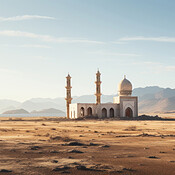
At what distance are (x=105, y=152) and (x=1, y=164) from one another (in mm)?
4505

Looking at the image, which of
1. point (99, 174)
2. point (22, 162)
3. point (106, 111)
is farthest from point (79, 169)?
point (106, 111)

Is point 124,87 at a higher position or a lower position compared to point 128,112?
higher

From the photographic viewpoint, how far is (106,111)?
61.8 metres

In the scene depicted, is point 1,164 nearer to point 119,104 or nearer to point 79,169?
point 79,169

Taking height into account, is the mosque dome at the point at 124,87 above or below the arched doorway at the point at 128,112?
above

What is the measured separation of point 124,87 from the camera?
62.8 metres

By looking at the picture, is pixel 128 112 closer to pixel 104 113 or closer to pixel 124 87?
pixel 104 113

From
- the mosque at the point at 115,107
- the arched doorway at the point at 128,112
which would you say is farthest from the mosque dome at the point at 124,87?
the arched doorway at the point at 128,112

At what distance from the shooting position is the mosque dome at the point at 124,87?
6278 centimetres

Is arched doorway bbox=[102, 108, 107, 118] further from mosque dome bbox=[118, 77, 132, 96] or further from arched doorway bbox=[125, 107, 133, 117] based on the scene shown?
mosque dome bbox=[118, 77, 132, 96]

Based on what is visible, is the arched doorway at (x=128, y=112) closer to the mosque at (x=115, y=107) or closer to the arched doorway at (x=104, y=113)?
the mosque at (x=115, y=107)

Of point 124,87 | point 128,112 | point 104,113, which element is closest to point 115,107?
point 104,113

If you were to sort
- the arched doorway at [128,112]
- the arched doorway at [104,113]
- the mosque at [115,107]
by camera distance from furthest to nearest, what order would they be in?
the arched doorway at [128,112] < the arched doorway at [104,113] < the mosque at [115,107]

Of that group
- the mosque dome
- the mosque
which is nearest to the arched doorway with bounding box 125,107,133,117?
the mosque
